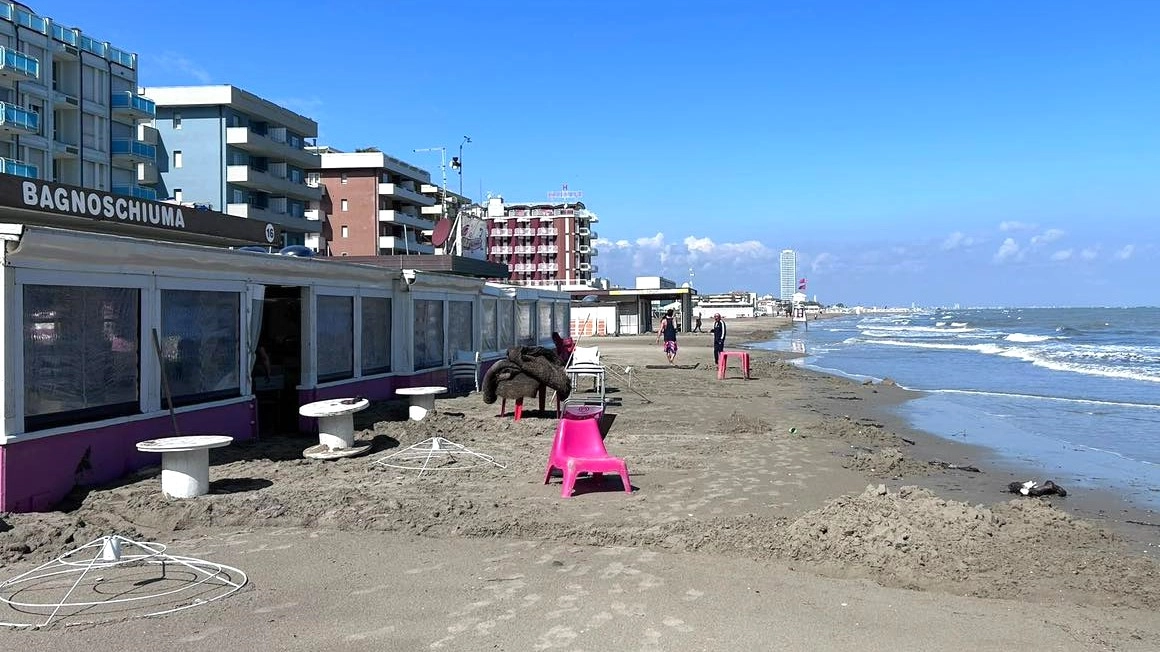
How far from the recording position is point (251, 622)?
5.09 meters

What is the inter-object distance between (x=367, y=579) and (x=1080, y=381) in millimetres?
26106

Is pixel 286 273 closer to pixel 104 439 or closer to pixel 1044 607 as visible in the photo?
pixel 104 439

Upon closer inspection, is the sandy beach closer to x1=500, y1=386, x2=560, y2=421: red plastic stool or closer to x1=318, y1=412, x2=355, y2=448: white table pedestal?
x1=318, y1=412, x2=355, y2=448: white table pedestal

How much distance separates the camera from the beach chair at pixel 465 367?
17.7 m

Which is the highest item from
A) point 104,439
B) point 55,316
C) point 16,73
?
point 16,73

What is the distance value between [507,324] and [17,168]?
109 ft

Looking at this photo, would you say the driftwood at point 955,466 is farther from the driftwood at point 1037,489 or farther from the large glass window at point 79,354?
the large glass window at point 79,354

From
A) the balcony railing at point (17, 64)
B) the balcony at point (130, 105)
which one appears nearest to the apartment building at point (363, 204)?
the balcony at point (130, 105)

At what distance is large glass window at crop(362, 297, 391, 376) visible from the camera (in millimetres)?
14250

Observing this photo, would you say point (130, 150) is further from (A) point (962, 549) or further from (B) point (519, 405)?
(A) point (962, 549)

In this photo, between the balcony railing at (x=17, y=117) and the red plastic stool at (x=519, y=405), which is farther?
the balcony railing at (x=17, y=117)

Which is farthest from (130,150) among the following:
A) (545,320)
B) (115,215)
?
(115,215)

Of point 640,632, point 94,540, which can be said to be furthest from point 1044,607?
point 94,540

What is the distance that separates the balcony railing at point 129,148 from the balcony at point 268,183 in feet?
18.0
